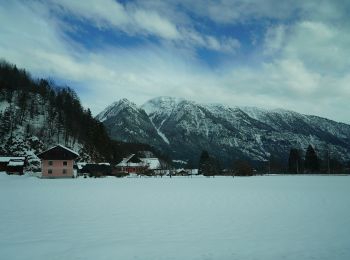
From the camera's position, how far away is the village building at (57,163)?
82188 millimetres

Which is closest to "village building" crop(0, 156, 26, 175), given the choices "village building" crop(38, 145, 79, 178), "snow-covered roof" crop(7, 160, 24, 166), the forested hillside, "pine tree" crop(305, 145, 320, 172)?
"snow-covered roof" crop(7, 160, 24, 166)

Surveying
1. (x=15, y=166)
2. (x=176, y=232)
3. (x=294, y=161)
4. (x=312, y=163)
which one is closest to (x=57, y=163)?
(x=15, y=166)

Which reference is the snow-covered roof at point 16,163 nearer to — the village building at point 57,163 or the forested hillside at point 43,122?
the village building at point 57,163

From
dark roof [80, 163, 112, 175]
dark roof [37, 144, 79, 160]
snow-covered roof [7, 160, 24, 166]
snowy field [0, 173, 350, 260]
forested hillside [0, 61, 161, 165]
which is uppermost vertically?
forested hillside [0, 61, 161, 165]

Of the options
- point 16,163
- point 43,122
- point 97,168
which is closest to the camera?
point 16,163

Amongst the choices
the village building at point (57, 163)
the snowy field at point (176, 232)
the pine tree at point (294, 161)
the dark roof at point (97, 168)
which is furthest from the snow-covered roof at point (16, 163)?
the pine tree at point (294, 161)

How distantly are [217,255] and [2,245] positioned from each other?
6.95 m

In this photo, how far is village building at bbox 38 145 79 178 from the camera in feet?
270

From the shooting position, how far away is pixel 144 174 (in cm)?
10756

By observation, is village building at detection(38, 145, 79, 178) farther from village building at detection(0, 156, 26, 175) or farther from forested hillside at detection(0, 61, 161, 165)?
forested hillside at detection(0, 61, 161, 165)

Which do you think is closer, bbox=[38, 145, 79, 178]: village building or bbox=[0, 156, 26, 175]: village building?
bbox=[38, 145, 79, 178]: village building

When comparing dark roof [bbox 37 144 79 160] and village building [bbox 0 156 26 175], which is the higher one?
dark roof [bbox 37 144 79 160]

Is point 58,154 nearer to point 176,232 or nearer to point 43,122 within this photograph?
point 43,122

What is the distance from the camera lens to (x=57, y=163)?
274 feet
